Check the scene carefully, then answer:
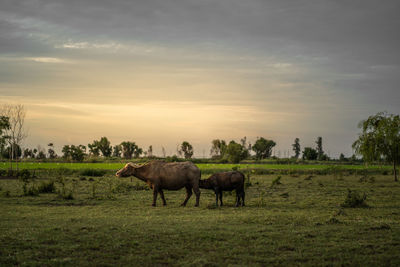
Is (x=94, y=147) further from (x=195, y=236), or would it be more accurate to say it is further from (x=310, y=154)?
(x=195, y=236)

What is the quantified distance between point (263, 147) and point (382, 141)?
114 meters

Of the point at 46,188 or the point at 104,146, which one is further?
the point at 104,146

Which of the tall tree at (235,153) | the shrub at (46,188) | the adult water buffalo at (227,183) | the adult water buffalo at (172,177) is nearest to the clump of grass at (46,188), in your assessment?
the shrub at (46,188)

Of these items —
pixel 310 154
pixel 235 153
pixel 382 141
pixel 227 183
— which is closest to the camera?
pixel 227 183

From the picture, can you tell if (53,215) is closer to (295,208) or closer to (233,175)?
(233,175)

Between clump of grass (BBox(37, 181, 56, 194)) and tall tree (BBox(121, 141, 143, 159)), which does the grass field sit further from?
tall tree (BBox(121, 141, 143, 159))

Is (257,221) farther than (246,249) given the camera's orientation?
Yes

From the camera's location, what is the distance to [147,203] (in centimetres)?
1975

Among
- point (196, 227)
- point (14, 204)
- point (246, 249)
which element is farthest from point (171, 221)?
point (14, 204)

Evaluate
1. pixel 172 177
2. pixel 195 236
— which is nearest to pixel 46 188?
pixel 172 177

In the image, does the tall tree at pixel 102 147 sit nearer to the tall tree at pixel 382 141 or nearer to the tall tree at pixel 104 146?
the tall tree at pixel 104 146

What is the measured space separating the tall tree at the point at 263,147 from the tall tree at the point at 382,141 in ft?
365

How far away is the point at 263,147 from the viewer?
154 meters

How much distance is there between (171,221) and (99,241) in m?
3.66
